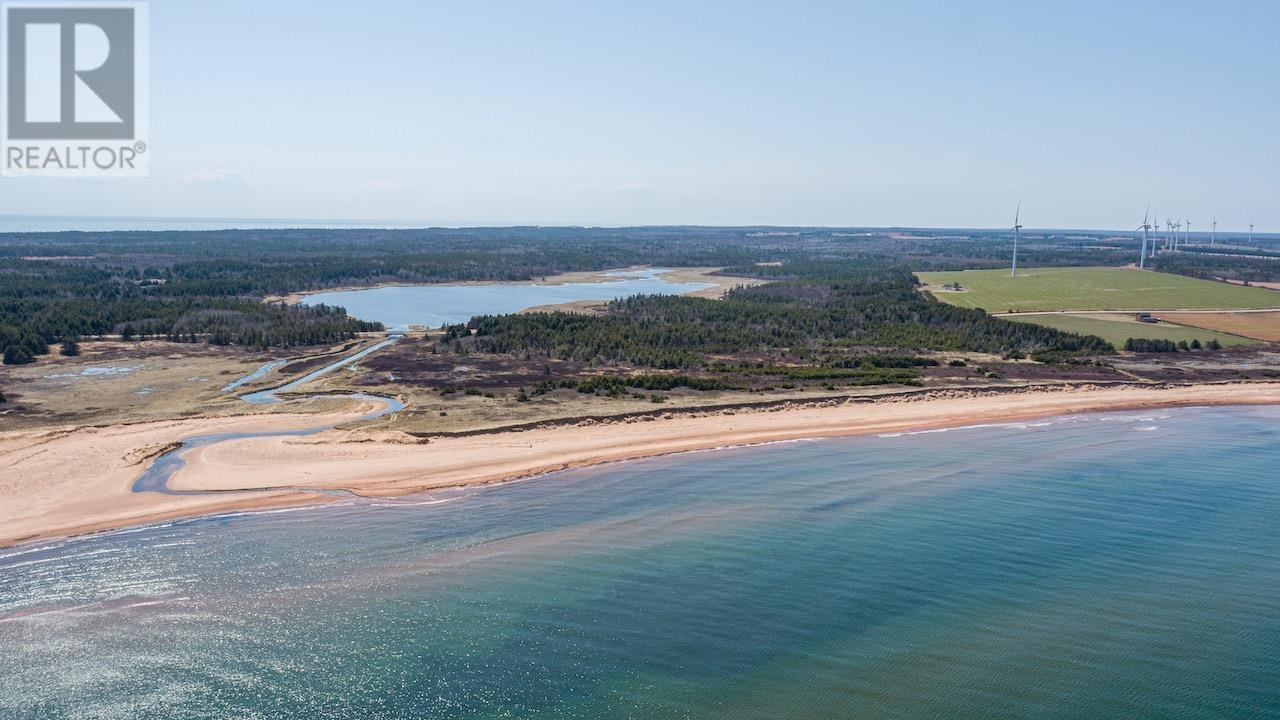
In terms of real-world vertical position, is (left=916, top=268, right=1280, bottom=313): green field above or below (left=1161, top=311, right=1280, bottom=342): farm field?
above

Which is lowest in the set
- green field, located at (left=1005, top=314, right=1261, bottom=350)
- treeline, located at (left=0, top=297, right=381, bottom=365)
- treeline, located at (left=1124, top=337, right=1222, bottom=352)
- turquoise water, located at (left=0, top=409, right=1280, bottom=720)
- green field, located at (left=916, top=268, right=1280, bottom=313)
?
turquoise water, located at (left=0, top=409, right=1280, bottom=720)

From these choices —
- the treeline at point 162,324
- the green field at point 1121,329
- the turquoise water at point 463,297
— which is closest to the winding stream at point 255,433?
the treeline at point 162,324

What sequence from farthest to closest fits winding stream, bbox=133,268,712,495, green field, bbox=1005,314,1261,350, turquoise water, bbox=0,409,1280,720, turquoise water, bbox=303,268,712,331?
turquoise water, bbox=303,268,712,331 < green field, bbox=1005,314,1261,350 < winding stream, bbox=133,268,712,495 < turquoise water, bbox=0,409,1280,720

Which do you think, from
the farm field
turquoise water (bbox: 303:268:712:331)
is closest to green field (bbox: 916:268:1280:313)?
the farm field

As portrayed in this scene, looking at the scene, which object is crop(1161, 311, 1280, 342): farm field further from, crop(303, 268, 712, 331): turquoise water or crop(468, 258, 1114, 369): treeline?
crop(303, 268, 712, 331): turquoise water

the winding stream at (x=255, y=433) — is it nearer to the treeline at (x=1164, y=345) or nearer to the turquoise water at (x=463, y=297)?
the turquoise water at (x=463, y=297)

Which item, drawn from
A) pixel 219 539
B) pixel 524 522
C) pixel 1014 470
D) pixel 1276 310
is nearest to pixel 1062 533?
pixel 1014 470
